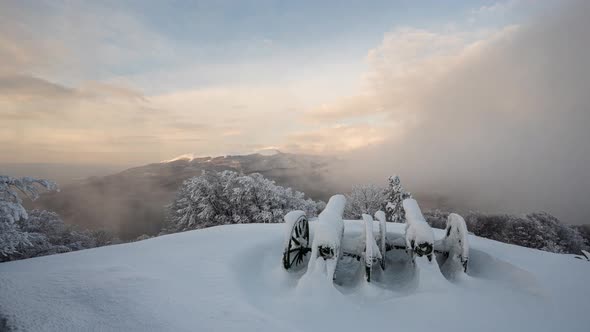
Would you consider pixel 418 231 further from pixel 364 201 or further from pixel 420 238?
pixel 364 201

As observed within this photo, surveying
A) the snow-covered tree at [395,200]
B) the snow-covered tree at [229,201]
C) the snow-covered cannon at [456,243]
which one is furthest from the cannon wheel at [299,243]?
the snow-covered tree at [395,200]

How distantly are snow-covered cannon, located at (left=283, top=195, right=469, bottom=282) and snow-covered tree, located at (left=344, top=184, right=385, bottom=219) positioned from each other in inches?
1023

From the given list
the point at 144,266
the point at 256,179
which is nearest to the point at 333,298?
the point at 144,266

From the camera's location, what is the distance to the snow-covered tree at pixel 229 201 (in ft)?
76.6

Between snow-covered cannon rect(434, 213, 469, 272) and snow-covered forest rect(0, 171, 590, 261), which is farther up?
snow-covered cannon rect(434, 213, 469, 272)

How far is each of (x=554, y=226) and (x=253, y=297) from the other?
43.7 meters

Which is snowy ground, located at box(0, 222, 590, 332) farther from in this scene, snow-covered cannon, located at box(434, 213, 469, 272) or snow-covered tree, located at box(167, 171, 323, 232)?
snow-covered tree, located at box(167, 171, 323, 232)

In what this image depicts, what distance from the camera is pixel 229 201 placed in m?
24.6

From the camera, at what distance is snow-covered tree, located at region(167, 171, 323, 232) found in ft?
76.6

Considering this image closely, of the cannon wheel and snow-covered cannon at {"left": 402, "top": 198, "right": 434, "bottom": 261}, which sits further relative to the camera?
the cannon wheel

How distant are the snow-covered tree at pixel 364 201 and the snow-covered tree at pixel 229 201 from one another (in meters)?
11.6

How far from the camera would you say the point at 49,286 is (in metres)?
3.69

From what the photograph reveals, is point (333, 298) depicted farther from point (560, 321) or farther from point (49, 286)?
point (49, 286)

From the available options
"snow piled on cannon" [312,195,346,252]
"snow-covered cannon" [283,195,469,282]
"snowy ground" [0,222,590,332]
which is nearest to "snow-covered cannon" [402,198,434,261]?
"snow-covered cannon" [283,195,469,282]
